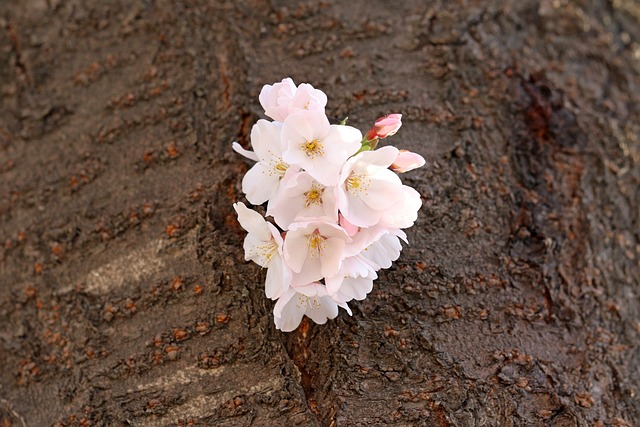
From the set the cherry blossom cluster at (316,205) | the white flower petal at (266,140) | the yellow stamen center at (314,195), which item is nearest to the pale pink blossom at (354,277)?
the cherry blossom cluster at (316,205)

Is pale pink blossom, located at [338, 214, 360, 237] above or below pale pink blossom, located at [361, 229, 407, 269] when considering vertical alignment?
above

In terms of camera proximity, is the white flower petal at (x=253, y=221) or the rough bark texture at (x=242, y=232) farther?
the rough bark texture at (x=242, y=232)

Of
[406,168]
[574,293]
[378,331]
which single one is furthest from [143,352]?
[574,293]

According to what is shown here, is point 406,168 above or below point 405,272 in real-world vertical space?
above

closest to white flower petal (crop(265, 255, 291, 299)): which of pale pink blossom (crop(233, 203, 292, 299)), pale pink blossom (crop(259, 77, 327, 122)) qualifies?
pale pink blossom (crop(233, 203, 292, 299))

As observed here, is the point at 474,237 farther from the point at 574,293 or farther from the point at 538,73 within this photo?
the point at 538,73

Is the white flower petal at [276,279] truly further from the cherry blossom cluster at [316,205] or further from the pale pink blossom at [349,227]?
the pale pink blossom at [349,227]

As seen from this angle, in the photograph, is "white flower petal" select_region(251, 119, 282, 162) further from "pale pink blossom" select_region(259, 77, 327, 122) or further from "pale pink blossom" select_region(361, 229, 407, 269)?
"pale pink blossom" select_region(361, 229, 407, 269)
